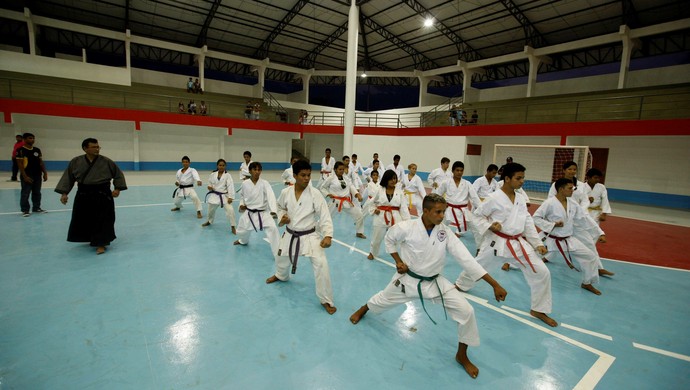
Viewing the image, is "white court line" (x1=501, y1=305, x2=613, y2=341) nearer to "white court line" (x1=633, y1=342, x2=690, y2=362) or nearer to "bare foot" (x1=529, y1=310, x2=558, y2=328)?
"bare foot" (x1=529, y1=310, x2=558, y2=328)

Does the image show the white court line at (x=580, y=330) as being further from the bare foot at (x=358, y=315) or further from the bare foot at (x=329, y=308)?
the bare foot at (x=329, y=308)

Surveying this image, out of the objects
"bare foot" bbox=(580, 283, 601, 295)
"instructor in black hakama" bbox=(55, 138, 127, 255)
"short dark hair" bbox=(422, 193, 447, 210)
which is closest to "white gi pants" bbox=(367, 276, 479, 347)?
"short dark hair" bbox=(422, 193, 447, 210)

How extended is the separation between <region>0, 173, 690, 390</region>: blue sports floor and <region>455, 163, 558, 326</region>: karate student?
0.34 meters

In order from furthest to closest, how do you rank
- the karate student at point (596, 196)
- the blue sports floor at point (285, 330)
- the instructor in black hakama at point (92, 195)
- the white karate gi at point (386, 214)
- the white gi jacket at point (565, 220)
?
the karate student at point (596, 196)
the white karate gi at point (386, 214)
the instructor in black hakama at point (92, 195)
the white gi jacket at point (565, 220)
the blue sports floor at point (285, 330)

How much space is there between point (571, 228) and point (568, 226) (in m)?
0.06

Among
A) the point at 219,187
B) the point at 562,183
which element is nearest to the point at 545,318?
the point at 562,183

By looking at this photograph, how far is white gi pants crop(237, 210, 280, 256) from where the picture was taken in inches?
203

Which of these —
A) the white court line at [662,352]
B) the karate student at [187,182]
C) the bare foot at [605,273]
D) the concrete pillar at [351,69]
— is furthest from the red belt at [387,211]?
the concrete pillar at [351,69]

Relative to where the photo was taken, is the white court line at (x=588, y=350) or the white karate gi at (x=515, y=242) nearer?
the white court line at (x=588, y=350)

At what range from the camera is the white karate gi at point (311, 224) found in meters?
3.76

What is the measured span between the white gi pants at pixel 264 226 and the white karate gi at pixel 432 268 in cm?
246

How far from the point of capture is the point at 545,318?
3.68m

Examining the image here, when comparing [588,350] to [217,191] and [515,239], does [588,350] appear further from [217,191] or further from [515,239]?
[217,191]

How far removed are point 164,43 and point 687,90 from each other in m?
26.0
